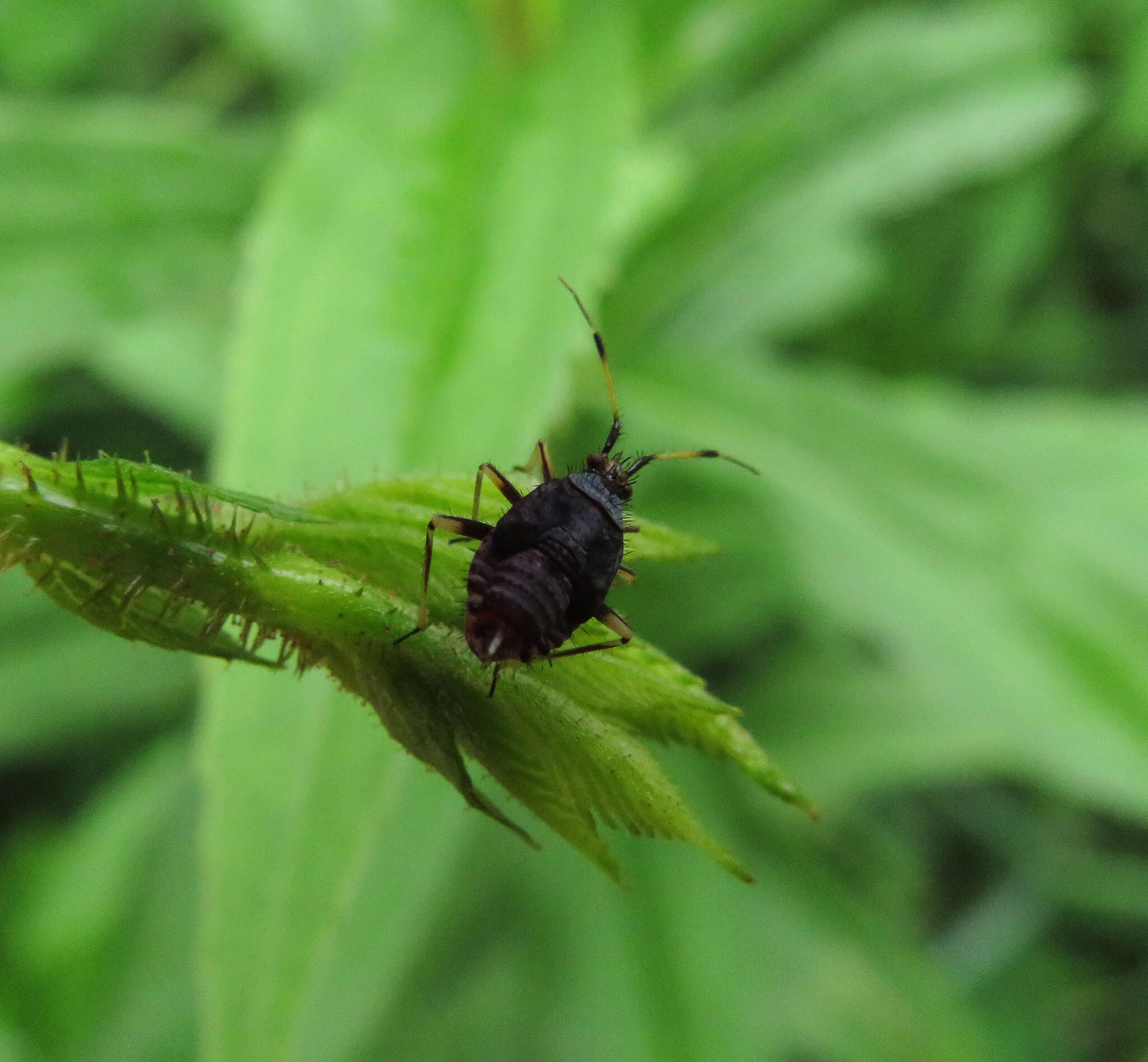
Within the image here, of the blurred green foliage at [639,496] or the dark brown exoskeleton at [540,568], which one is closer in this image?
the dark brown exoskeleton at [540,568]

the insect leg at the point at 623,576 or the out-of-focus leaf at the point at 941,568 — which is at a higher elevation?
the insect leg at the point at 623,576

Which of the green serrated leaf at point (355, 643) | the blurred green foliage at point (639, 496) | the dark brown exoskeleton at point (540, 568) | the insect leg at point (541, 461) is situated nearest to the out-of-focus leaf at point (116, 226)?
the blurred green foliage at point (639, 496)

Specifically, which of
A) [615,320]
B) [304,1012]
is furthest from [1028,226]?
[304,1012]

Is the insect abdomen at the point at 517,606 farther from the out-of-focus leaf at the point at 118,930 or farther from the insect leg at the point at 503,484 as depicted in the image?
the out-of-focus leaf at the point at 118,930

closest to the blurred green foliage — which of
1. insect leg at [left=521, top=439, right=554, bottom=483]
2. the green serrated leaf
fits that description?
insect leg at [left=521, top=439, right=554, bottom=483]

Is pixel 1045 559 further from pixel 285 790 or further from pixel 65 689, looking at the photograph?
pixel 65 689

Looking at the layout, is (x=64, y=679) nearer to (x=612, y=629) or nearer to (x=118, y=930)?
(x=118, y=930)
